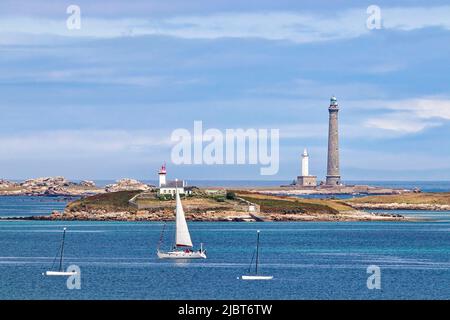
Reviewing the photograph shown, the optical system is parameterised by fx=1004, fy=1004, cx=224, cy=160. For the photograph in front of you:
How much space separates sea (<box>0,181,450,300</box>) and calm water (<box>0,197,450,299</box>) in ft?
0.29

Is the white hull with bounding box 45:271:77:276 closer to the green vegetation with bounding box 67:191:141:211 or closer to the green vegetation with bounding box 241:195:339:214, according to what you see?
the green vegetation with bounding box 67:191:141:211

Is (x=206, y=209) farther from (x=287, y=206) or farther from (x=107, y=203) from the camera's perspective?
(x=107, y=203)

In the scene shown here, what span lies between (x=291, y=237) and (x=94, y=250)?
31.7m

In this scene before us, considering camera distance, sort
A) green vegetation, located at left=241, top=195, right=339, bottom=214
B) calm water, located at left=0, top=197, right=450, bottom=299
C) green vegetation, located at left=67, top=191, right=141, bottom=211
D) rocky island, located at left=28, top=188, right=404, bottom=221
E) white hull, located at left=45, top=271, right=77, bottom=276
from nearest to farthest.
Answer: calm water, located at left=0, top=197, right=450, bottom=299
white hull, located at left=45, top=271, right=77, bottom=276
rocky island, located at left=28, top=188, right=404, bottom=221
green vegetation, located at left=67, top=191, right=141, bottom=211
green vegetation, located at left=241, top=195, right=339, bottom=214

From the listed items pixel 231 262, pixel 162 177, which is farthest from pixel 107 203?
pixel 231 262

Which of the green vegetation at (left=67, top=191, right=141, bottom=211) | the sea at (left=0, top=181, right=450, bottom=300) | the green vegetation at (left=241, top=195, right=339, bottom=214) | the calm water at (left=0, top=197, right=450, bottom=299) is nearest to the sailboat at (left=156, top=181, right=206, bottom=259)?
the sea at (left=0, top=181, right=450, bottom=300)

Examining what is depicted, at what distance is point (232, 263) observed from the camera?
9156 cm

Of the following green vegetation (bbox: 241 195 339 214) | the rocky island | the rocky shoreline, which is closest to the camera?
the rocky shoreline

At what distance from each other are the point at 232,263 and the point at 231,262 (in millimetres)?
1128

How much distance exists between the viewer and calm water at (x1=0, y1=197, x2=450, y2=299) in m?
70.3

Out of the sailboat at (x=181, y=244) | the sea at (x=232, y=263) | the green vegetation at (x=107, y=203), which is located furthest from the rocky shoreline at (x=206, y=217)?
the sailboat at (x=181, y=244)

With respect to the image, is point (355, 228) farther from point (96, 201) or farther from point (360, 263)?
point (360, 263)

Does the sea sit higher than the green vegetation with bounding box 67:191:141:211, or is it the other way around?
the green vegetation with bounding box 67:191:141:211

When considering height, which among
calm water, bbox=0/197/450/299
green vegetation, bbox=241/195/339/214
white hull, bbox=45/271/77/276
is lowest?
calm water, bbox=0/197/450/299
